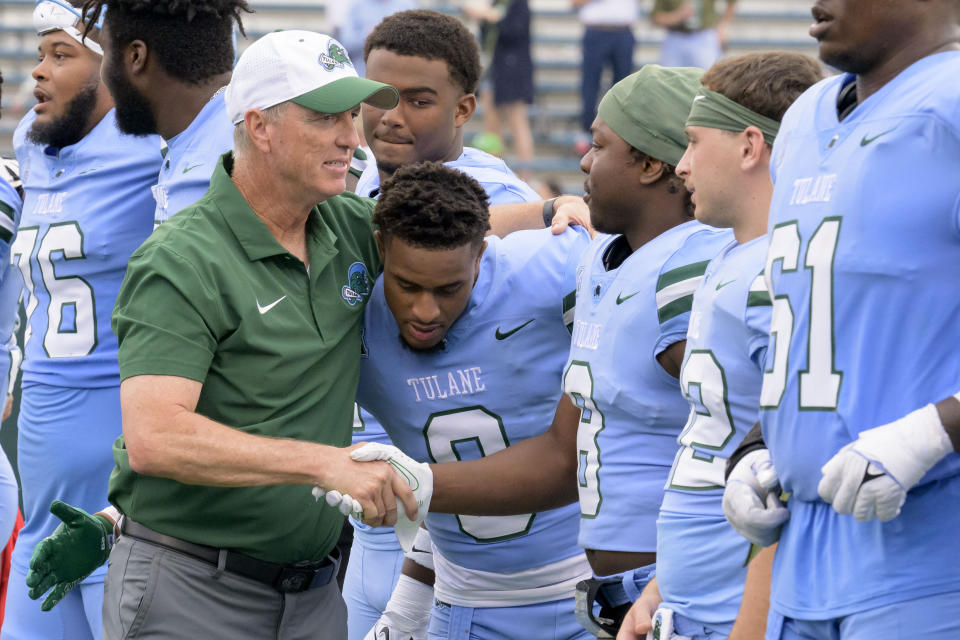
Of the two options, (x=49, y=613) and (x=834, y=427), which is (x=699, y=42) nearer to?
(x=49, y=613)

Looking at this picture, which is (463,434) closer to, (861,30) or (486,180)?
(486,180)

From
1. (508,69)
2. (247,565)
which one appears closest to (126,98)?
(247,565)

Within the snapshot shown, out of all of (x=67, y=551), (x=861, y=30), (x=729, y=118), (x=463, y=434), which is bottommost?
(x=67, y=551)

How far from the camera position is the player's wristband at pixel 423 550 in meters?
3.52

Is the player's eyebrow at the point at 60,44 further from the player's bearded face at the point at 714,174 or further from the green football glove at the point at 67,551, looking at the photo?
the player's bearded face at the point at 714,174

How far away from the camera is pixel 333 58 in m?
2.94

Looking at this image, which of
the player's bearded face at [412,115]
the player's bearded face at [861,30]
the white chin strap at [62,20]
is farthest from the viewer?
the white chin strap at [62,20]

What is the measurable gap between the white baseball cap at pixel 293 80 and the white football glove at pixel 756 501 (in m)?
1.24

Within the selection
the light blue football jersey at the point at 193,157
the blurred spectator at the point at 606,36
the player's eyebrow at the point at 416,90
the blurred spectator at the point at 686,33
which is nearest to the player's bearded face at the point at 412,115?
the player's eyebrow at the point at 416,90

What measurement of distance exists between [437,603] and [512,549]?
0.32 m

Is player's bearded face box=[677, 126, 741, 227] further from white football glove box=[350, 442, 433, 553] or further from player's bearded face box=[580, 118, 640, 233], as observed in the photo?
white football glove box=[350, 442, 433, 553]

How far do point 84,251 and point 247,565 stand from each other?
160 centimetres

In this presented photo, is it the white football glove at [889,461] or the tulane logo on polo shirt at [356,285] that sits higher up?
the white football glove at [889,461]

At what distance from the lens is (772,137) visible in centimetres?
264
